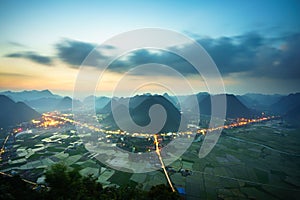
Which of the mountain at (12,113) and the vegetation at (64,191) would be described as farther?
the mountain at (12,113)

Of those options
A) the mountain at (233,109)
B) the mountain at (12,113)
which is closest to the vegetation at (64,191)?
the mountain at (12,113)

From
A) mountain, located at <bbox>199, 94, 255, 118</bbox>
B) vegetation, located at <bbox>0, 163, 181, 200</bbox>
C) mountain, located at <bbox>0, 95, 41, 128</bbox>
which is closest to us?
vegetation, located at <bbox>0, 163, 181, 200</bbox>

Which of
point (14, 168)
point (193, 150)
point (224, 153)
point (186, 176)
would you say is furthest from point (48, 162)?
point (224, 153)

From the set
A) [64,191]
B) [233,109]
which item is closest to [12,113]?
[64,191]

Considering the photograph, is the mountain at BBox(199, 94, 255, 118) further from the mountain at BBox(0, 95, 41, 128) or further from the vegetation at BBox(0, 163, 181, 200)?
the mountain at BBox(0, 95, 41, 128)

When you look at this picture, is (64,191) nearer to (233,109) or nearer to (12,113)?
(12,113)

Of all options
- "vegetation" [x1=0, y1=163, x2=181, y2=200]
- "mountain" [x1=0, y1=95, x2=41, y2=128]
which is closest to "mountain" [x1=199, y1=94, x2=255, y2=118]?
"vegetation" [x1=0, y1=163, x2=181, y2=200]

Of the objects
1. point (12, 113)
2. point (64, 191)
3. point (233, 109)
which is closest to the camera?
point (64, 191)

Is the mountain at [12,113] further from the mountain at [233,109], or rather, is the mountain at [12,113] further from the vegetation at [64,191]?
the mountain at [233,109]

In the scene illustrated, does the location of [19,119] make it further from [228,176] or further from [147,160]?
[228,176]
